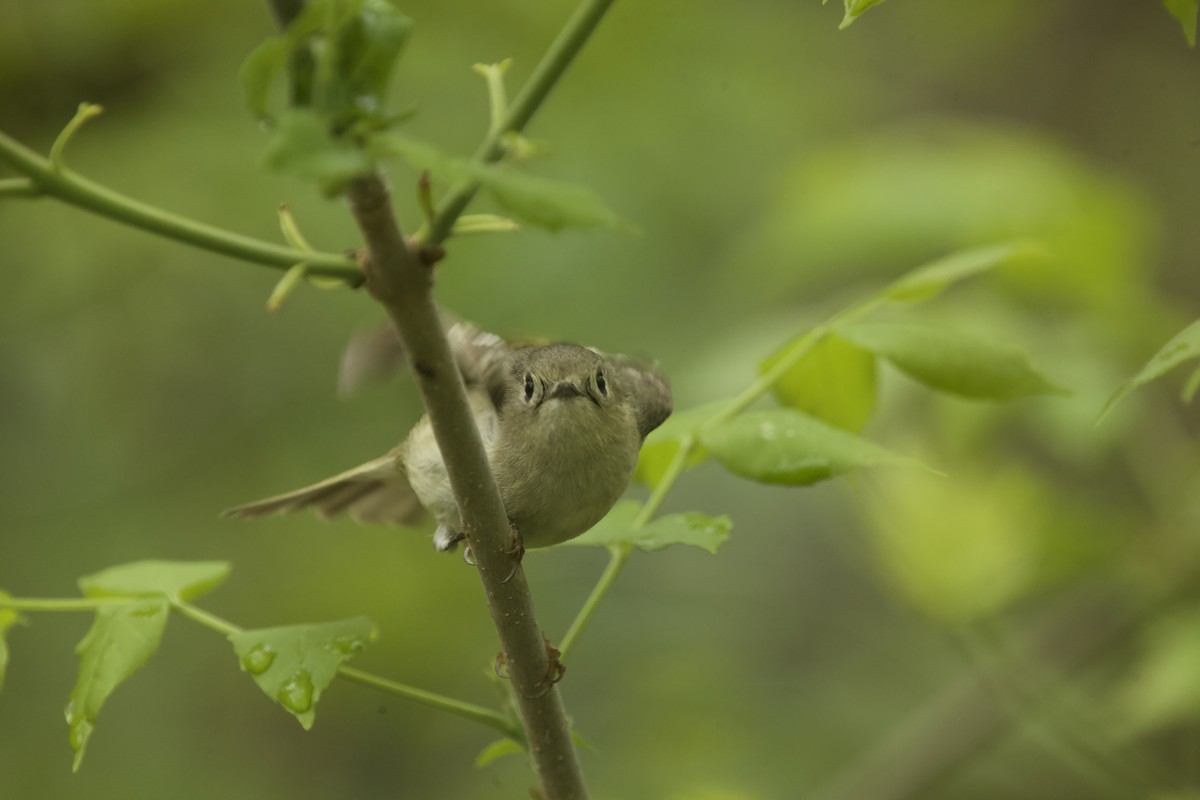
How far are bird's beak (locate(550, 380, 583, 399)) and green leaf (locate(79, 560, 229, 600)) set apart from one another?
551 millimetres

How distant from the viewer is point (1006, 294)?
322cm

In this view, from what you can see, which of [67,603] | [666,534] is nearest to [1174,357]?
[666,534]

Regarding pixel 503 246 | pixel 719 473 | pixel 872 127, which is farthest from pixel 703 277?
pixel 503 246

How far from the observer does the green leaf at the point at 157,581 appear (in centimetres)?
166

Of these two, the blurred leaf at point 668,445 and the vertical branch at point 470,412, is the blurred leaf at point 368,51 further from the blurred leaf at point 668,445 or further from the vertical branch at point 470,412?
the blurred leaf at point 668,445

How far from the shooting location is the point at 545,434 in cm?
192

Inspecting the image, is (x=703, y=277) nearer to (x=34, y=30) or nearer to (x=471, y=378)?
(x=34, y=30)

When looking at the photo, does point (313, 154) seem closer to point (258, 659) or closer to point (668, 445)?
point (258, 659)

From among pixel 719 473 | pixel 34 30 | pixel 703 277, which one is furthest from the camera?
pixel 703 277

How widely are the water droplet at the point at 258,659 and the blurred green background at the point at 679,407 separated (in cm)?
151

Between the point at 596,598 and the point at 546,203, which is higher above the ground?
the point at 546,203

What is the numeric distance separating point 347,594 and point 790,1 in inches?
113

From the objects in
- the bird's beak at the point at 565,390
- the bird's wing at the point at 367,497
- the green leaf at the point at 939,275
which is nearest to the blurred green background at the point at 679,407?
the green leaf at the point at 939,275

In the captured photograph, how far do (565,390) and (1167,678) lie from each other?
1561mm
